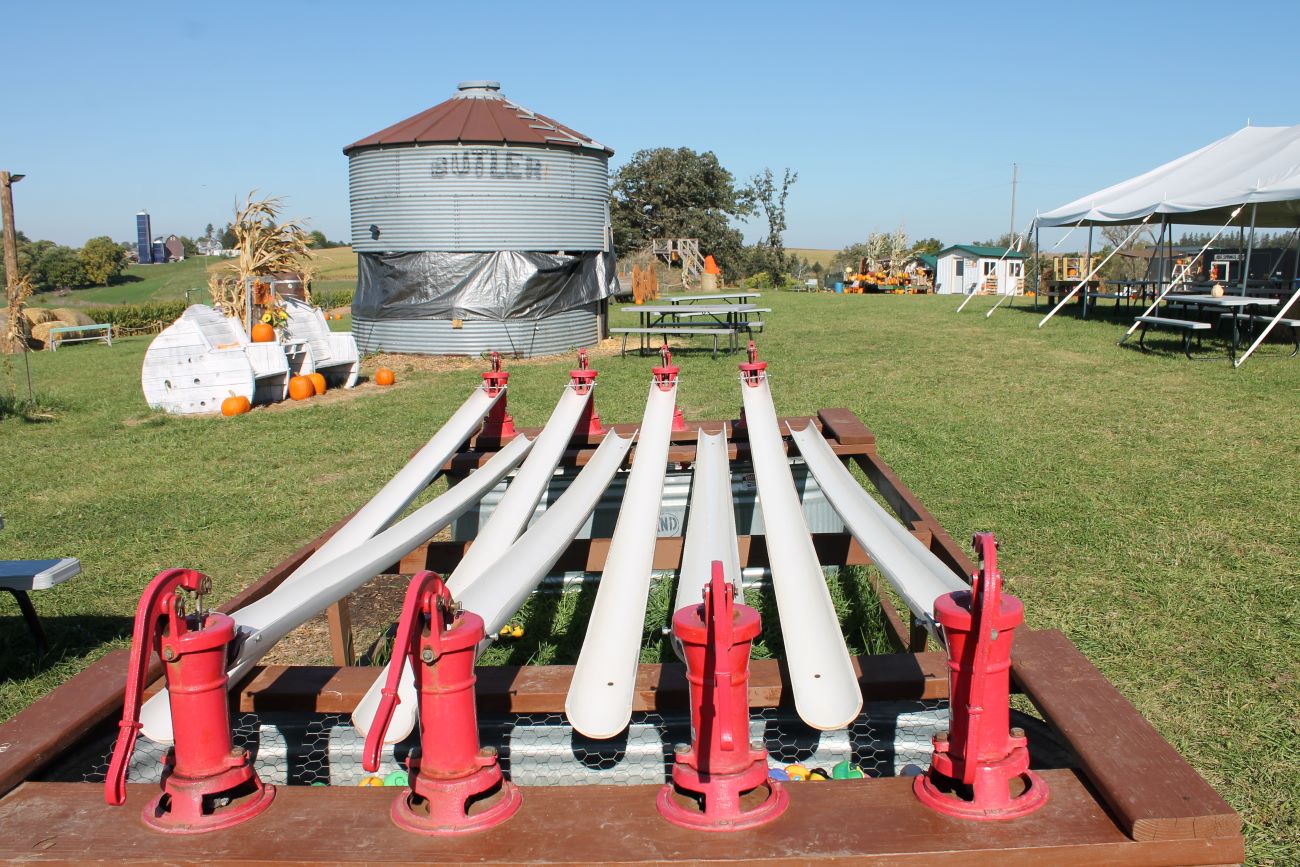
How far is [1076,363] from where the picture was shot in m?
14.2

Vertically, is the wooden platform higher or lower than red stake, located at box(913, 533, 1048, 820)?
lower

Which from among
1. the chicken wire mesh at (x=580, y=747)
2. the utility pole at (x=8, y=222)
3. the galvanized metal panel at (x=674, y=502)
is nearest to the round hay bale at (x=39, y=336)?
the utility pole at (x=8, y=222)

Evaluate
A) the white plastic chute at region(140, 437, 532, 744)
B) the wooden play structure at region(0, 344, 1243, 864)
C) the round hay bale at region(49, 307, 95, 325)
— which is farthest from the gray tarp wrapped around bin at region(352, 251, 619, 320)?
the wooden play structure at region(0, 344, 1243, 864)

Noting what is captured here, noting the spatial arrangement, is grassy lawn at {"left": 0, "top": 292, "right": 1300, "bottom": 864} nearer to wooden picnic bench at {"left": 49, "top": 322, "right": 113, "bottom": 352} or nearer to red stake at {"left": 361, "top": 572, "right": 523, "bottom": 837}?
red stake at {"left": 361, "top": 572, "right": 523, "bottom": 837}

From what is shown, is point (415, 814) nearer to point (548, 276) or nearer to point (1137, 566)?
point (1137, 566)

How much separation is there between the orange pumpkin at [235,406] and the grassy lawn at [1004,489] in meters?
0.17

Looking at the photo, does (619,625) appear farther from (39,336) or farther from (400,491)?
(39,336)

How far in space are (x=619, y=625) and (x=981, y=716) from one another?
717 millimetres

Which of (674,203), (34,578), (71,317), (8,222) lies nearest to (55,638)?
(34,578)

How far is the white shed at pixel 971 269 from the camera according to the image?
128ft

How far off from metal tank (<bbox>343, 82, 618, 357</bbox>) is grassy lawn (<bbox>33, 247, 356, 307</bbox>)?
20074 millimetres

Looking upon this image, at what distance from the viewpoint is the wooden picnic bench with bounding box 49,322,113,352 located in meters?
23.6

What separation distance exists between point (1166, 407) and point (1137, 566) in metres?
5.91

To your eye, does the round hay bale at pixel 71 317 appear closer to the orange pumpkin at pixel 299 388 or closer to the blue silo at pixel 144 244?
the orange pumpkin at pixel 299 388
